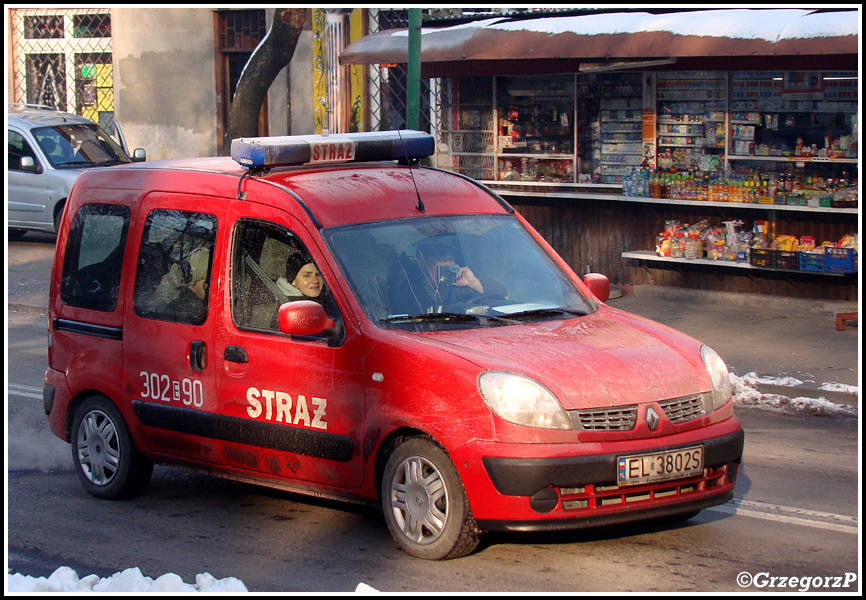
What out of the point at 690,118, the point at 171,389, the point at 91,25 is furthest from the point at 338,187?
the point at 91,25

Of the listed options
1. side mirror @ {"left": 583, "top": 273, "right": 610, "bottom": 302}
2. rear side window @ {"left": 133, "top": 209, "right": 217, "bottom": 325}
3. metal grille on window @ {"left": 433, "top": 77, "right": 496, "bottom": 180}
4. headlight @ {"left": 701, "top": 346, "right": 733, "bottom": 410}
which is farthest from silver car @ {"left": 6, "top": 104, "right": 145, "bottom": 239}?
headlight @ {"left": 701, "top": 346, "right": 733, "bottom": 410}

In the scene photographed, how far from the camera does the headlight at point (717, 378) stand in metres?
5.68

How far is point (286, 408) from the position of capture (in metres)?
5.99

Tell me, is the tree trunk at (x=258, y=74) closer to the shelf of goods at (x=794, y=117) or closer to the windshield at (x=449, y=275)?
the shelf of goods at (x=794, y=117)

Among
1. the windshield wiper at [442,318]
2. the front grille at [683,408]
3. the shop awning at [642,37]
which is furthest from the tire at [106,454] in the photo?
the shop awning at [642,37]

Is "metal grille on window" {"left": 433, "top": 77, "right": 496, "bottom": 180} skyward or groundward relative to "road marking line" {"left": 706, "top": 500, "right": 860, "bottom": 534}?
skyward

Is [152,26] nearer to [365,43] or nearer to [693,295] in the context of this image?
[365,43]

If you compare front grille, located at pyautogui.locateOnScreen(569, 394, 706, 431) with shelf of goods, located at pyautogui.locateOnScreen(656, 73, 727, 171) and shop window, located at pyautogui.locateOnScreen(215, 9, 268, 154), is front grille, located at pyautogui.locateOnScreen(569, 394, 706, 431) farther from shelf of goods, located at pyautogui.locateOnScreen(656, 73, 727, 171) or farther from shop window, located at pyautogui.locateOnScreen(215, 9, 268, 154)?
shop window, located at pyautogui.locateOnScreen(215, 9, 268, 154)

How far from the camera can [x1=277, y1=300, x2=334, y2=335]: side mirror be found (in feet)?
18.7

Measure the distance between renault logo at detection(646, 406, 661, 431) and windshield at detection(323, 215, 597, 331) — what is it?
2.97ft

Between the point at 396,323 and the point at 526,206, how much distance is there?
9.75 metres

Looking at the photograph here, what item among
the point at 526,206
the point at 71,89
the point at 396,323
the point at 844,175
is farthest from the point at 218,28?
the point at 396,323

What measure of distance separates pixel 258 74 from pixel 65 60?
492 inches

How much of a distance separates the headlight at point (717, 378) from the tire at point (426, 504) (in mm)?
1321
